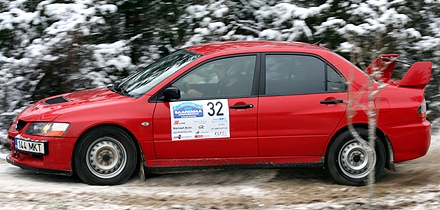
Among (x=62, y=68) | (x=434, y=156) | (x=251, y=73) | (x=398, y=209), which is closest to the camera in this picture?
(x=398, y=209)

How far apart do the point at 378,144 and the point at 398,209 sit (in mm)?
1208

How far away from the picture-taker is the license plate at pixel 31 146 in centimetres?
603

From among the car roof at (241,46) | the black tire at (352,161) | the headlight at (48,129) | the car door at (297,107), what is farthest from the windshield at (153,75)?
the black tire at (352,161)

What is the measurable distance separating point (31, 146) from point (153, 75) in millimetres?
1550

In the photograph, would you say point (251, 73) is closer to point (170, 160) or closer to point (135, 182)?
point (170, 160)

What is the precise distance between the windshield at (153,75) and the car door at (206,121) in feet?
0.78

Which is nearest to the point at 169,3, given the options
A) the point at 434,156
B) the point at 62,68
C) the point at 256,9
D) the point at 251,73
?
the point at 256,9

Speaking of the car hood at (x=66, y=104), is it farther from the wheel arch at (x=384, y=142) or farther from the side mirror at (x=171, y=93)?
the wheel arch at (x=384, y=142)

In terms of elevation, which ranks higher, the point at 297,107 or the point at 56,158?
the point at 297,107

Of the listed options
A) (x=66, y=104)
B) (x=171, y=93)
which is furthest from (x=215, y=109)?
(x=66, y=104)

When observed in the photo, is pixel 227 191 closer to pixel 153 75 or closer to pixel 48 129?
pixel 153 75

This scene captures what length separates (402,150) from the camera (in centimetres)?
653

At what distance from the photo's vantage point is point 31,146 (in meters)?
6.09

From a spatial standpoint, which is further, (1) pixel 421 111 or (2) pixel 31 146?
(1) pixel 421 111
